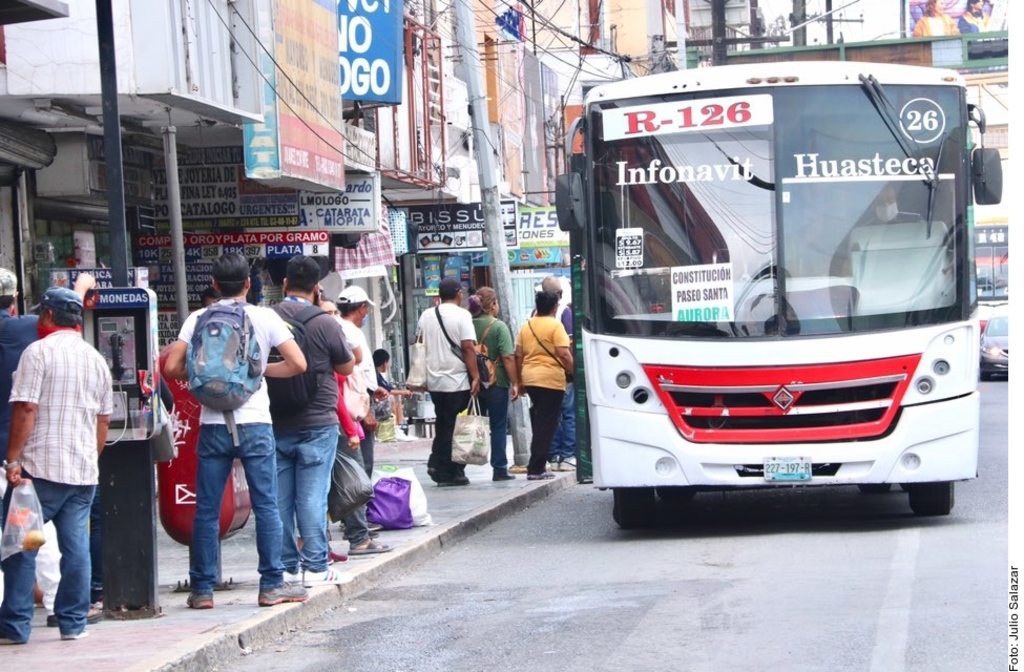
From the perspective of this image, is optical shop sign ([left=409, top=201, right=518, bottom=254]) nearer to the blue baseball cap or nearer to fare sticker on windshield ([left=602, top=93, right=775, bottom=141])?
fare sticker on windshield ([left=602, top=93, right=775, bottom=141])

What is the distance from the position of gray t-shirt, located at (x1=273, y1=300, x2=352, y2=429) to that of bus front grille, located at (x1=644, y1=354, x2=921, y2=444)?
115 inches

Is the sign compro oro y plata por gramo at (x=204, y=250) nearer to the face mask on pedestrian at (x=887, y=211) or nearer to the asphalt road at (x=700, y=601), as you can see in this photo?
the asphalt road at (x=700, y=601)

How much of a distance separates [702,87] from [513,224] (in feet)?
55.5

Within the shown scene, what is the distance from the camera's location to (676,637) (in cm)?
744

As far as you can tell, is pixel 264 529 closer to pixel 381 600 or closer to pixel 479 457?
pixel 381 600

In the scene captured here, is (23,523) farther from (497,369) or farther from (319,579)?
(497,369)

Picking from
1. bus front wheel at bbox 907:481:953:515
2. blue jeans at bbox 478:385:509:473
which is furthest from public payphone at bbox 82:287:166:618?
blue jeans at bbox 478:385:509:473

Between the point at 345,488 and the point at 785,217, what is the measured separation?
3.67 m

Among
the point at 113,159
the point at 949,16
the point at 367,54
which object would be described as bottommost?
the point at 113,159

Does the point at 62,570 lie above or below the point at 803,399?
below

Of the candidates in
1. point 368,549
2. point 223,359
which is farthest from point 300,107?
point 223,359

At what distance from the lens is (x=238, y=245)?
1820cm

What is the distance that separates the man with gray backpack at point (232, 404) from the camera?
8125 millimetres

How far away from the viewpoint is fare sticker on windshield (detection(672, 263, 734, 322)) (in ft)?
36.4
